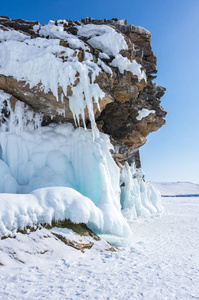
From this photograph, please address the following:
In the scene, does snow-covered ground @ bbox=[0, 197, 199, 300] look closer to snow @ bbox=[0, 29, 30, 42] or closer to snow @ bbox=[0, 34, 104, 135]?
snow @ bbox=[0, 34, 104, 135]

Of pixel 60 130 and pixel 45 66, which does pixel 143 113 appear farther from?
pixel 45 66

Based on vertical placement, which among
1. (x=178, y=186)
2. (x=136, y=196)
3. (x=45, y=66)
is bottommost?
(x=178, y=186)

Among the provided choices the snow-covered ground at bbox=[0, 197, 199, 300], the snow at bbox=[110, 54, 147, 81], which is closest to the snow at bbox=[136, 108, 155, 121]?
the snow at bbox=[110, 54, 147, 81]

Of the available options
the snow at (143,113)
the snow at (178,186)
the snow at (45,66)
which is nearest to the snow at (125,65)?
the snow at (45,66)

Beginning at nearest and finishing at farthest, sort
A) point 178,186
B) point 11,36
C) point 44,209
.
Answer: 1. point 44,209
2. point 11,36
3. point 178,186

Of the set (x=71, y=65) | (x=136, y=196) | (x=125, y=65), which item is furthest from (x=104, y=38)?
(x=136, y=196)

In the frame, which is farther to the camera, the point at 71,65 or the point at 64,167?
the point at 64,167

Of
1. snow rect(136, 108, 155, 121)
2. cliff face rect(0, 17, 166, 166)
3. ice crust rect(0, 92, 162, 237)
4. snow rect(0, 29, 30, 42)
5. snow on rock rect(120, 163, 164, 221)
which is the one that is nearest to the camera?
ice crust rect(0, 92, 162, 237)

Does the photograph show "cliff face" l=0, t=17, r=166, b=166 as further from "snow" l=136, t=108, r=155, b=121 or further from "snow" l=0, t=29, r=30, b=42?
"snow" l=136, t=108, r=155, b=121

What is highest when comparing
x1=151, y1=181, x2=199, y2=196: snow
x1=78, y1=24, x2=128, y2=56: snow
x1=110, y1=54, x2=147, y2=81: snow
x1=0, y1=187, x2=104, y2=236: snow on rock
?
x1=78, y1=24, x2=128, y2=56: snow

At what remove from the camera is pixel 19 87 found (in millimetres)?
9125

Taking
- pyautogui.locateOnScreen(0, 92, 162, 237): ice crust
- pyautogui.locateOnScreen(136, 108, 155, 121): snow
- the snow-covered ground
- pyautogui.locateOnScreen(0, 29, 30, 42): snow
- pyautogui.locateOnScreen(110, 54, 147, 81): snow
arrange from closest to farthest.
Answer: the snow-covered ground → pyautogui.locateOnScreen(0, 92, 162, 237): ice crust → pyautogui.locateOnScreen(0, 29, 30, 42): snow → pyautogui.locateOnScreen(110, 54, 147, 81): snow → pyautogui.locateOnScreen(136, 108, 155, 121): snow

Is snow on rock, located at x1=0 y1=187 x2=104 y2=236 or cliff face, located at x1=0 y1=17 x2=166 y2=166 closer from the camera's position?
snow on rock, located at x1=0 y1=187 x2=104 y2=236

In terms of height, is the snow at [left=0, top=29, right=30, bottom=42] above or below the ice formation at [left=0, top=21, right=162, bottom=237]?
above
